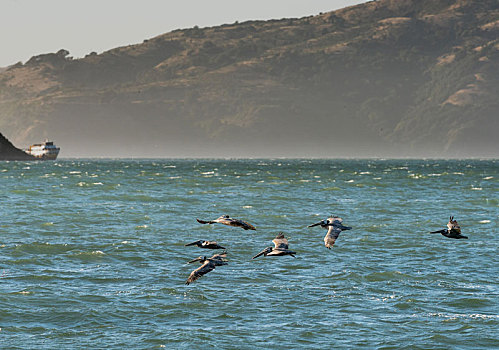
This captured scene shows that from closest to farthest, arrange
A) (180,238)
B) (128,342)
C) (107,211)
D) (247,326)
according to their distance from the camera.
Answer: (128,342) → (247,326) → (180,238) → (107,211)

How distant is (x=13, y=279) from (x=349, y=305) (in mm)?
11659

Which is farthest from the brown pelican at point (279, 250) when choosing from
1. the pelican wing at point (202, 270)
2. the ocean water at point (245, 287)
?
the ocean water at point (245, 287)

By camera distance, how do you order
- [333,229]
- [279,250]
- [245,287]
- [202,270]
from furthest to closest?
[245,287], [279,250], [333,229], [202,270]

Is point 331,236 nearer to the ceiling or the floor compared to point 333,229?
nearer to the floor

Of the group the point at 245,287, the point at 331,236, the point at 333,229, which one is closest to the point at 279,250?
the point at 333,229

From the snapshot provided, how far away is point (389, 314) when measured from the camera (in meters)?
22.9

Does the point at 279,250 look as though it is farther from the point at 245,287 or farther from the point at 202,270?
the point at 245,287

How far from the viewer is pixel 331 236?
20.6 m

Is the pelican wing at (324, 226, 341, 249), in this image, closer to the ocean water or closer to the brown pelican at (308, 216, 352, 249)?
the brown pelican at (308, 216, 352, 249)

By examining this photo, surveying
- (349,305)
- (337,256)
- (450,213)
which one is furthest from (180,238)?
(450,213)

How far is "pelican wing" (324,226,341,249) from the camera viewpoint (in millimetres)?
19766

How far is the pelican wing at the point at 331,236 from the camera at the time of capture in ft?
64.8

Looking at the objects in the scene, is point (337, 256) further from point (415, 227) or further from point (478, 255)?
point (415, 227)

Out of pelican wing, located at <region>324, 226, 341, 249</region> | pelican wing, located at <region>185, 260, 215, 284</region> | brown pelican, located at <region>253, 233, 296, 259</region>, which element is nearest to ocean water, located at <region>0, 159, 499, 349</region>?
pelican wing, located at <region>185, 260, 215, 284</region>
